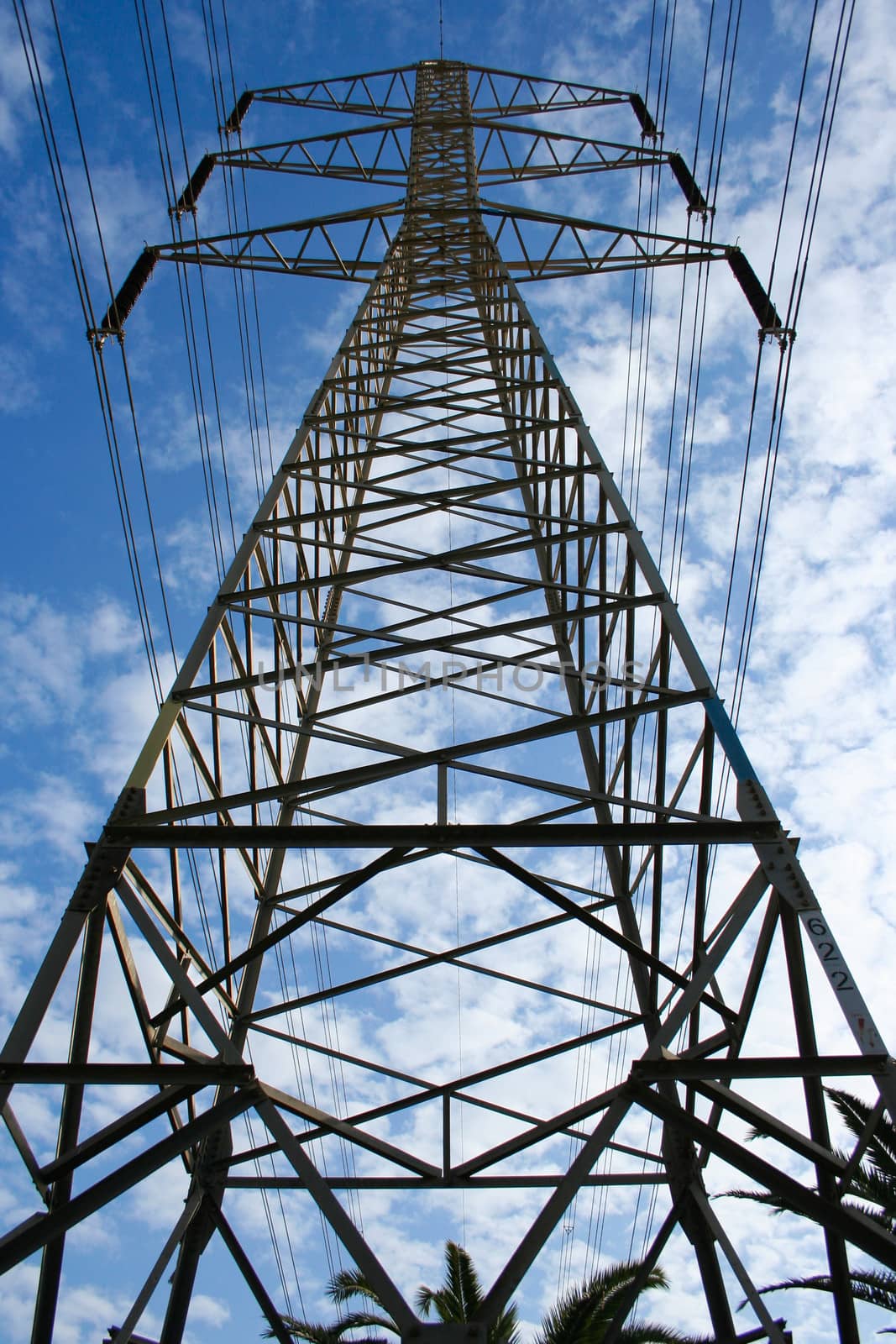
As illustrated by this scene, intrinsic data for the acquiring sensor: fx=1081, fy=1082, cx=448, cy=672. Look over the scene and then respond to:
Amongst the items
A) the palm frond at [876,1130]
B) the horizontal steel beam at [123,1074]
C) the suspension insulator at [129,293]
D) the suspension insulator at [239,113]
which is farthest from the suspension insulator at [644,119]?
the horizontal steel beam at [123,1074]

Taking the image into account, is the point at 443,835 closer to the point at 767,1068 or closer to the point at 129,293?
the point at 767,1068

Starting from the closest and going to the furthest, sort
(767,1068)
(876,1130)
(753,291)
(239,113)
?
1. (767,1068)
2. (876,1130)
3. (753,291)
4. (239,113)

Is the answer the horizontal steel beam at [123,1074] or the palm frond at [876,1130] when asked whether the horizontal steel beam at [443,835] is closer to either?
the horizontal steel beam at [123,1074]

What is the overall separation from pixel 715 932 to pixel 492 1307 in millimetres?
2293

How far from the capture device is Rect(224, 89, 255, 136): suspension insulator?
865 inches

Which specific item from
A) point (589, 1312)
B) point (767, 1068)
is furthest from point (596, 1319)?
point (767, 1068)

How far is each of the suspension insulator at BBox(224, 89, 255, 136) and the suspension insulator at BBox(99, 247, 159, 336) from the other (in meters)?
7.60

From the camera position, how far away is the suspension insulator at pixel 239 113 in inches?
865

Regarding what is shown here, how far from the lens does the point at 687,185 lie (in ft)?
63.8

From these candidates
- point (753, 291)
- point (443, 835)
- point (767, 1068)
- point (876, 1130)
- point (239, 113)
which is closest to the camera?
point (767, 1068)

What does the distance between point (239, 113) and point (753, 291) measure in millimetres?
14002

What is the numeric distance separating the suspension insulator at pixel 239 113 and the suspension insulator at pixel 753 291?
11390mm

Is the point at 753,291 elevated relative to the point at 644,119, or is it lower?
lower

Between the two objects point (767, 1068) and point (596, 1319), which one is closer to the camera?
point (767, 1068)
